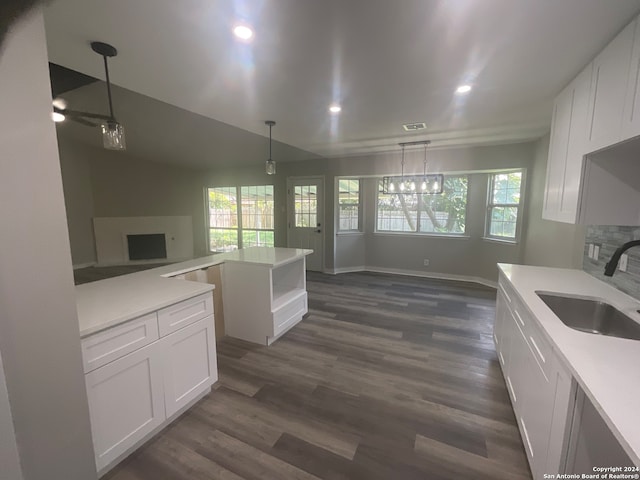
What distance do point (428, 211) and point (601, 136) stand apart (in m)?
3.88

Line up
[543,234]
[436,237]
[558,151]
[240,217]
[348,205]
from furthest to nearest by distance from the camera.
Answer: [240,217], [348,205], [436,237], [543,234], [558,151]

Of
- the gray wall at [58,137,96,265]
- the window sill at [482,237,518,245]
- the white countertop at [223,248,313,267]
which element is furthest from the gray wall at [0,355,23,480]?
the gray wall at [58,137,96,265]

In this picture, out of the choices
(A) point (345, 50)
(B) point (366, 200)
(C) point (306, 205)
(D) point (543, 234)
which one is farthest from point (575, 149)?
(C) point (306, 205)

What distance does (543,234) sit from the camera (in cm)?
337

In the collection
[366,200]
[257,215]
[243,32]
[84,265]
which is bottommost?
[84,265]

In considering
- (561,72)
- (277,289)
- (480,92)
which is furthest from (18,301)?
(561,72)

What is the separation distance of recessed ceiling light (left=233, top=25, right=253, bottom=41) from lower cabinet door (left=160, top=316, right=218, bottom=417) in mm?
1781

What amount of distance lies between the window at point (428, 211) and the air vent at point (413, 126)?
213 centimetres

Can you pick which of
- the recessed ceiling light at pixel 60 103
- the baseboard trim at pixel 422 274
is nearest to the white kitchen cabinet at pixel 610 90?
the baseboard trim at pixel 422 274

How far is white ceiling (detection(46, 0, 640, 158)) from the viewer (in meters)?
1.24

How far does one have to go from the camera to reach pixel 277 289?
130 inches

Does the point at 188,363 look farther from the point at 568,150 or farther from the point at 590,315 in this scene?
the point at 568,150

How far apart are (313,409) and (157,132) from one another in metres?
5.16

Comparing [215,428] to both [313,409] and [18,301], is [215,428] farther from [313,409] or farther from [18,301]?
[18,301]
